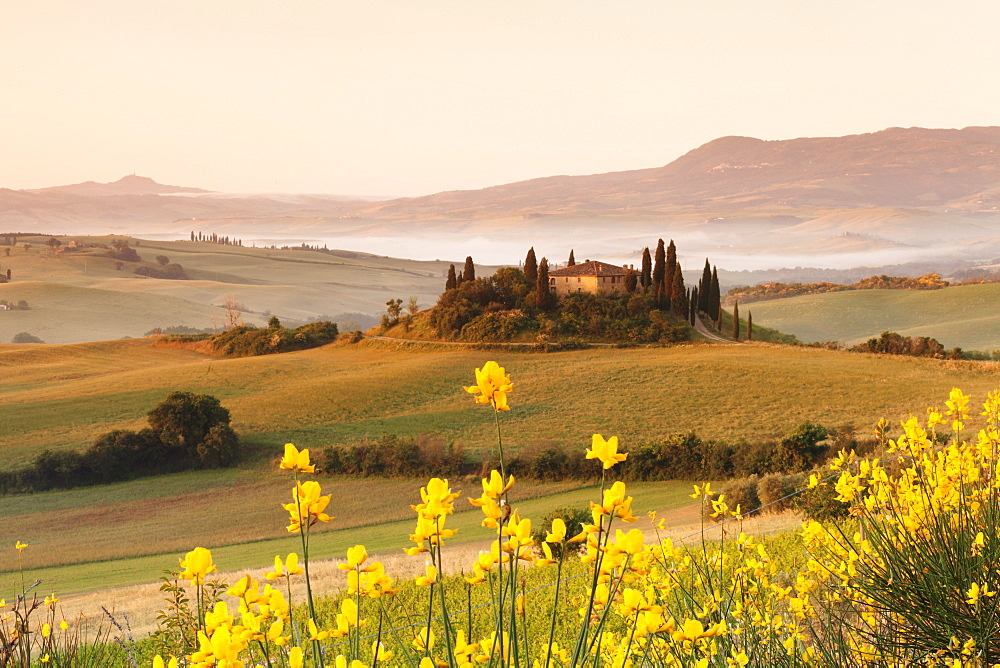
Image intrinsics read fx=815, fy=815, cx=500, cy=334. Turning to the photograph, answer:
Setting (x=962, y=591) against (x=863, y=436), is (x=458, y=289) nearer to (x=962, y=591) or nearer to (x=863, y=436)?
(x=863, y=436)

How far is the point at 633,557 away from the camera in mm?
2139

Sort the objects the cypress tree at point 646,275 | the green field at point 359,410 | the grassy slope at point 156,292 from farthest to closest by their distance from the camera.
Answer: the grassy slope at point 156,292 < the cypress tree at point 646,275 < the green field at point 359,410

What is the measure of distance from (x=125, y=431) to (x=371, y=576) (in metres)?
35.5

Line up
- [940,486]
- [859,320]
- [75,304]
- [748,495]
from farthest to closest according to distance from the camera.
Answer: [75,304] < [859,320] < [748,495] < [940,486]

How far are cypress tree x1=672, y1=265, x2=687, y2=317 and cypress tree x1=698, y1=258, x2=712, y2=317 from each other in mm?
1408

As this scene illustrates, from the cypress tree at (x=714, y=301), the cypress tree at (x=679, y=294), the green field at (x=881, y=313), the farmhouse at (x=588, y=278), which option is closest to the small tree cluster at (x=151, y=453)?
the farmhouse at (x=588, y=278)

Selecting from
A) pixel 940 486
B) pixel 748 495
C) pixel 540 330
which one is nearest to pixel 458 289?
pixel 540 330

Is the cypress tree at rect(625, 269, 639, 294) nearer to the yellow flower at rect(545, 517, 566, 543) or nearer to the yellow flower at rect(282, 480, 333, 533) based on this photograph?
the yellow flower at rect(282, 480, 333, 533)

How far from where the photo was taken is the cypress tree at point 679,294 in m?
51.4

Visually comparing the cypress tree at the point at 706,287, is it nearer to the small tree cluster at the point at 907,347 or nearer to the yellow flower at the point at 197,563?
the small tree cluster at the point at 907,347

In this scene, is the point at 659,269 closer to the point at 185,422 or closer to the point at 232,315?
the point at 185,422

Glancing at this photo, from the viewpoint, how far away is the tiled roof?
5575 centimetres

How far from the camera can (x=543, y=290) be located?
2079 inches

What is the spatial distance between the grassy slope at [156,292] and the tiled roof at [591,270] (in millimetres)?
75785
